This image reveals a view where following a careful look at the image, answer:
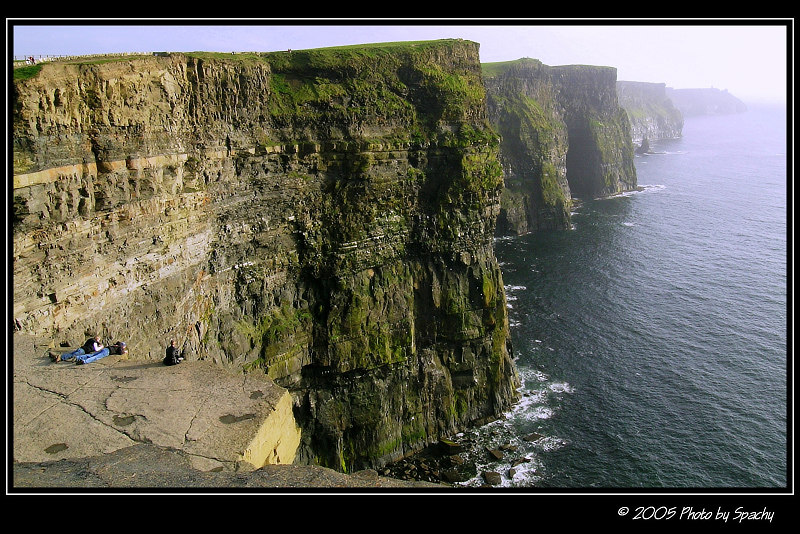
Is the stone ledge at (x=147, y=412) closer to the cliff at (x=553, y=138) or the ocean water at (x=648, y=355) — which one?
the ocean water at (x=648, y=355)

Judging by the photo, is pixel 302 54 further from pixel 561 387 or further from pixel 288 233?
pixel 561 387

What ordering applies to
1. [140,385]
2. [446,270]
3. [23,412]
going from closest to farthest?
[23,412]
[140,385]
[446,270]

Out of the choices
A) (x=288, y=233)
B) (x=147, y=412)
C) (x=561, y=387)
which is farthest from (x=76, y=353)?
(x=561, y=387)

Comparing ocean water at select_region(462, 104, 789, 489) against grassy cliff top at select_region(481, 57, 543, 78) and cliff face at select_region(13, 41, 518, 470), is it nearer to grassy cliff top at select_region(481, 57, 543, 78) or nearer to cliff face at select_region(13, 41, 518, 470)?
cliff face at select_region(13, 41, 518, 470)

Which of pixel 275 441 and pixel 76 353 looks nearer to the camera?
pixel 275 441
